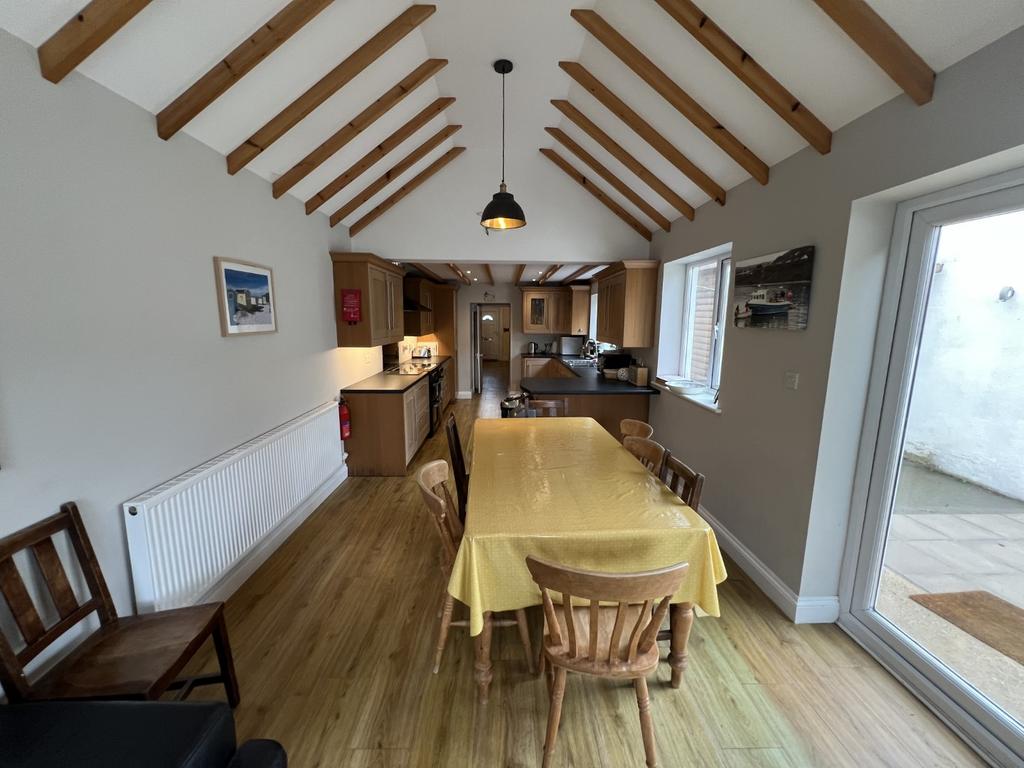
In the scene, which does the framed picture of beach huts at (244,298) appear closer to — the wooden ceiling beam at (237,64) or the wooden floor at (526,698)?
the wooden ceiling beam at (237,64)

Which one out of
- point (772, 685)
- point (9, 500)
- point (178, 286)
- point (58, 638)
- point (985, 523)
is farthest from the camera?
point (178, 286)

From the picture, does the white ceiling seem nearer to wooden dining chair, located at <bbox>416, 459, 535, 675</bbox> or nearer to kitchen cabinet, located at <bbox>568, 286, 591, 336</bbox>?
wooden dining chair, located at <bbox>416, 459, 535, 675</bbox>

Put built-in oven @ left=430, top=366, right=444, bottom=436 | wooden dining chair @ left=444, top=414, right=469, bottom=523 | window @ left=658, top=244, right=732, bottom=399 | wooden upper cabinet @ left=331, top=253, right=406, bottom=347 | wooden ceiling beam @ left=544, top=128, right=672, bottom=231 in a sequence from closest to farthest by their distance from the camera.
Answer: wooden dining chair @ left=444, top=414, right=469, bottom=523 → window @ left=658, top=244, right=732, bottom=399 → wooden ceiling beam @ left=544, top=128, right=672, bottom=231 → wooden upper cabinet @ left=331, top=253, right=406, bottom=347 → built-in oven @ left=430, top=366, right=444, bottom=436

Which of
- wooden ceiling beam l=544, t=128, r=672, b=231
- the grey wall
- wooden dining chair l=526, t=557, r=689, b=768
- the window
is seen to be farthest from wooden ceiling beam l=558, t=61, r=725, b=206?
wooden dining chair l=526, t=557, r=689, b=768

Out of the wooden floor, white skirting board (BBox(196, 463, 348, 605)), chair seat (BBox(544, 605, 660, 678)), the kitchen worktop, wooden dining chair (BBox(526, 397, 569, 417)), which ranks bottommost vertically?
the wooden floor

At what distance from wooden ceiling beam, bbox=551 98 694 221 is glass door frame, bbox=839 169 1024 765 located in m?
1.77

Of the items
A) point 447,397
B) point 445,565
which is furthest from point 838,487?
point 447,397

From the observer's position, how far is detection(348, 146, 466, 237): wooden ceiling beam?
Result: 3988 mm

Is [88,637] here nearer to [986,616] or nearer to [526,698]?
[526,698]

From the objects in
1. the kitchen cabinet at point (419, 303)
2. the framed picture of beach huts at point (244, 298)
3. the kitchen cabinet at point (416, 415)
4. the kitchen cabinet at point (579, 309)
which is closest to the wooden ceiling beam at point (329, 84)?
the framed picture of beach huts at point (244, 298)

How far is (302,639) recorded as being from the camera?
2117 millimetres

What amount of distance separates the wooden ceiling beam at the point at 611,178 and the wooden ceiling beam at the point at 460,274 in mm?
2675

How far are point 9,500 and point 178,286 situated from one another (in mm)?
1132

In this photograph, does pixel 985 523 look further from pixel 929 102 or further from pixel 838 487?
pixel 929 102
